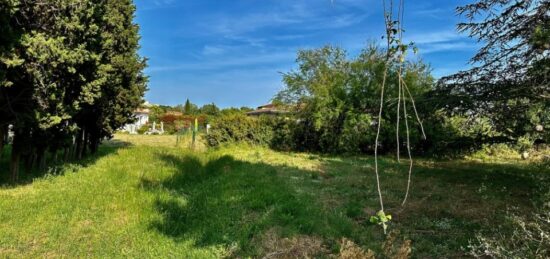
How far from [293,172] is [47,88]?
19.5 feet

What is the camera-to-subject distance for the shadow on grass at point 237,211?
4.79 meters

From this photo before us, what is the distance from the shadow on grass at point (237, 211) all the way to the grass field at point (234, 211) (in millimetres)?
16

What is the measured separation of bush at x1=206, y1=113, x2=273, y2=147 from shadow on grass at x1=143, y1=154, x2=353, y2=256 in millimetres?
9053

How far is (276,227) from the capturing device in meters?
4.94

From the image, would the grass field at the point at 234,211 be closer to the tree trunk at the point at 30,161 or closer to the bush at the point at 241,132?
the tree trunk at the point at 30,161

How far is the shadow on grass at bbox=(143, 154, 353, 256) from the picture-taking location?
4.79 metres

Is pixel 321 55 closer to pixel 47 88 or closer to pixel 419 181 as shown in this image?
pixel 419 181

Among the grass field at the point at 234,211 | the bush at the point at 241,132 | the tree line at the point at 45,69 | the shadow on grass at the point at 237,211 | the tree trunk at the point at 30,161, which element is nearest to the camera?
the grass field at the point at 234,211

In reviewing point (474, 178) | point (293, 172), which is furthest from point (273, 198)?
point (474, 178)

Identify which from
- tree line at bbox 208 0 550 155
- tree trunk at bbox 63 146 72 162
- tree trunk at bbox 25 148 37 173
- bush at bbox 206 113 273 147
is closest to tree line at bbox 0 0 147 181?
tree trunk at bbox 25 148 37 173

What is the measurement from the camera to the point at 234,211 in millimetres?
5711

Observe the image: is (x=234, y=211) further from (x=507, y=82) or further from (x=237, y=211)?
(x=507, y=82)

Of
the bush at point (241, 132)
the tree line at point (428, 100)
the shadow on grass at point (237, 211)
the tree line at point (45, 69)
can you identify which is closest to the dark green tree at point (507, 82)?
the tree line at point (428, 100)

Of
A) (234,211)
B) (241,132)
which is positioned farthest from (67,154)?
(241,132)
